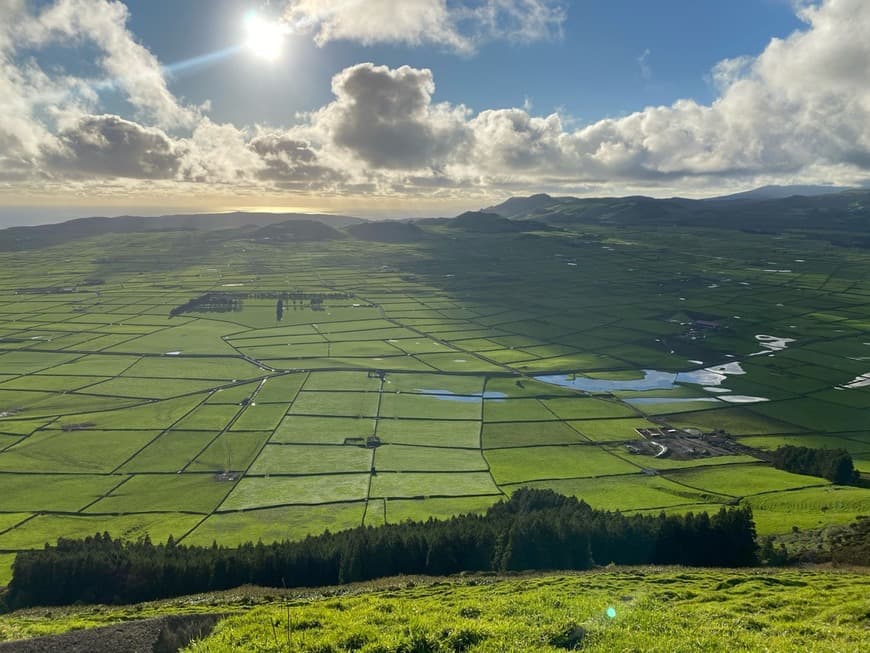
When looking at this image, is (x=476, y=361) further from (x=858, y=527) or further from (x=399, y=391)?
(x=858, y=527)

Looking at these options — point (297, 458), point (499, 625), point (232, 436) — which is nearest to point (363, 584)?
point (499, 625)

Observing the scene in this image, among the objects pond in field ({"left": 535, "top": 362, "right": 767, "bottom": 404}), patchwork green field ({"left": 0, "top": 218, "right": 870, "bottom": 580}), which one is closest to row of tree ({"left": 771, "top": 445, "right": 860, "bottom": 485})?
patchwork green field ({"left": 0, "top": 218, "right": 870, "bottom": 580})

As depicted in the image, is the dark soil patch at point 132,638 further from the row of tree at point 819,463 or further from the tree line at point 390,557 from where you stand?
the row of tree at point 819,463

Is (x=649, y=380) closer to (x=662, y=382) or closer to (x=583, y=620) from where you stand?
(x=662, y=382)

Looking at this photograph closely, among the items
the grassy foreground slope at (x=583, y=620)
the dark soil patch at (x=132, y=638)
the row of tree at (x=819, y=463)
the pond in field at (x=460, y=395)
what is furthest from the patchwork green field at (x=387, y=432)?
the dark soil patch at (x=132, y=638)

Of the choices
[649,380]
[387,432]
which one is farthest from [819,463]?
[387,432]
